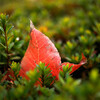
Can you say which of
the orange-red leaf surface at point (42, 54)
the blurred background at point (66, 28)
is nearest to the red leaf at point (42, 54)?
the orange-red leaf surface at point (42, 54)

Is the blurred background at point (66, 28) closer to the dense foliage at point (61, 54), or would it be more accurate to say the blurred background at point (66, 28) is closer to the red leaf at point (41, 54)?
the dense foliage at point (61, 54)

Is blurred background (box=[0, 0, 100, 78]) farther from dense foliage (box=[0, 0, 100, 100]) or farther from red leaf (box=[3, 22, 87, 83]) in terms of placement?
red leaf (box=[3, 22, 87, 83])

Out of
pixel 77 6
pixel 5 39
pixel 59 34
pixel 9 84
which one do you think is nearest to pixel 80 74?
pixel 9 84

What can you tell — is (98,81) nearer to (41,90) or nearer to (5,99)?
(41,90)

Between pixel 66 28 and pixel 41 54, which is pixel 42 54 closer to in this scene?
pixel 41 54

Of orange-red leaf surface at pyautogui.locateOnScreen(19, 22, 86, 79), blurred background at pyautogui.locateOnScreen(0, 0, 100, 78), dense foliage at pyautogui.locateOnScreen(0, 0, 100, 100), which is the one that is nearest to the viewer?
dense foliage at pyautogui.locateOnScreen(0, 0, 100, 100)

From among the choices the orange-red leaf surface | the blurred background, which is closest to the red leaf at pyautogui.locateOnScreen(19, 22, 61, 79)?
the orange-red leaf surface

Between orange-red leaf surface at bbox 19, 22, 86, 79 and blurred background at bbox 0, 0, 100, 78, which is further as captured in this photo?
blurred background at bbox 0, 0, 100, 78
